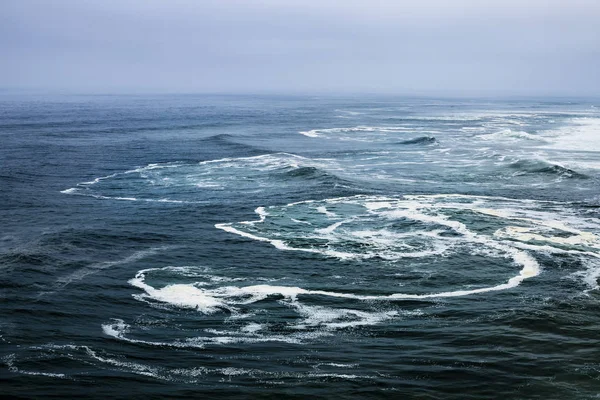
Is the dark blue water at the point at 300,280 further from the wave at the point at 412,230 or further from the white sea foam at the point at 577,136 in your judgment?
the white sea foam at the point at 577,136

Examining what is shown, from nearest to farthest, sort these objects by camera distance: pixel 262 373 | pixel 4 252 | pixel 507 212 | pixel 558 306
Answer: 1. pixel 262 373
2. pixel 558 306
3. pixel 4 252
4. pixel 507 212

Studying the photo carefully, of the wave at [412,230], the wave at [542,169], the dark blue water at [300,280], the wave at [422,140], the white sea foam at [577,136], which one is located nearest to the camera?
the dark blue water at [300,280]

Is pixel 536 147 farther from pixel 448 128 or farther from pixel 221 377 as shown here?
pixel 221 377

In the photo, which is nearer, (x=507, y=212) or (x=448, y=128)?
(x=507, y=212)

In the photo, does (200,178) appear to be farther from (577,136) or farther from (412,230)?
(577,136)

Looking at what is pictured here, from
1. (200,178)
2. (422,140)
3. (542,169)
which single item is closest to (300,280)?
(200,178)

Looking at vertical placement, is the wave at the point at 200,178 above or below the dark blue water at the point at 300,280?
above

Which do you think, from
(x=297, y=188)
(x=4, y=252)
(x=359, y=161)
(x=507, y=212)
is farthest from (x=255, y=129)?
(x=4, y=252)

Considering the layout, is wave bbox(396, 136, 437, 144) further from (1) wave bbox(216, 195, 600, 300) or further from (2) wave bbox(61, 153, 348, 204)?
(1) wave bbox(216, 195, 600, 300)

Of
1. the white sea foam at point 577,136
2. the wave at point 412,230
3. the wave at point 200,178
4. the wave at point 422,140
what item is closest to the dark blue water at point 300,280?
the wave at point 412,230
